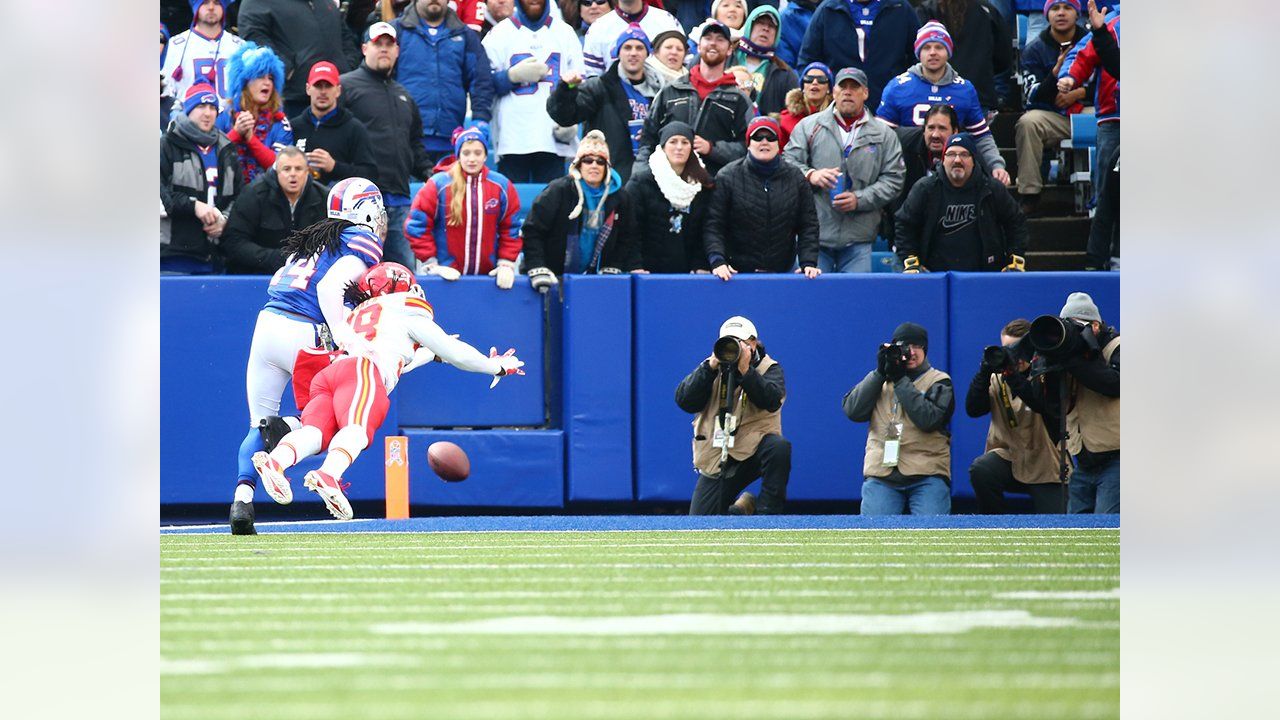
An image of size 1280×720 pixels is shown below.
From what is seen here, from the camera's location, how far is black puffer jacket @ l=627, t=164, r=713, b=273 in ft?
36.1

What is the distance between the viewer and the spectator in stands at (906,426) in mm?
10039

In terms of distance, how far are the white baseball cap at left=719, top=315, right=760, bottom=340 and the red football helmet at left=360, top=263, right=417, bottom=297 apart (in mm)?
2088

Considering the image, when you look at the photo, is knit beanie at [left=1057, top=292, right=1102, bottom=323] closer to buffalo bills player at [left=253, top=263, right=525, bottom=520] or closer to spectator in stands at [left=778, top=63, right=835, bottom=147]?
spectator in stands at [left=778, top=63, right=835, bottom=147]

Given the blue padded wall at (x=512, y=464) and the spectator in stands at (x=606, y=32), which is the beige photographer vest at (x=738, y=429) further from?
the spectator in stands at (x=606, y=32)

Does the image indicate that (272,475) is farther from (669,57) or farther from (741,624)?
(669,57)

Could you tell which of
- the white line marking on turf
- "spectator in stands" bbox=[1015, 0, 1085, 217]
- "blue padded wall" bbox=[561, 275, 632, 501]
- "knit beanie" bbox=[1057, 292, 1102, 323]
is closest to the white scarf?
"blue padded wall" bbox=[561, 275, 632, 501]

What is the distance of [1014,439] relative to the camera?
404 inches

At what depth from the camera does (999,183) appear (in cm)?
1107

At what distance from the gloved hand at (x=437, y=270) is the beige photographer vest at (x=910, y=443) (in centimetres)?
290
